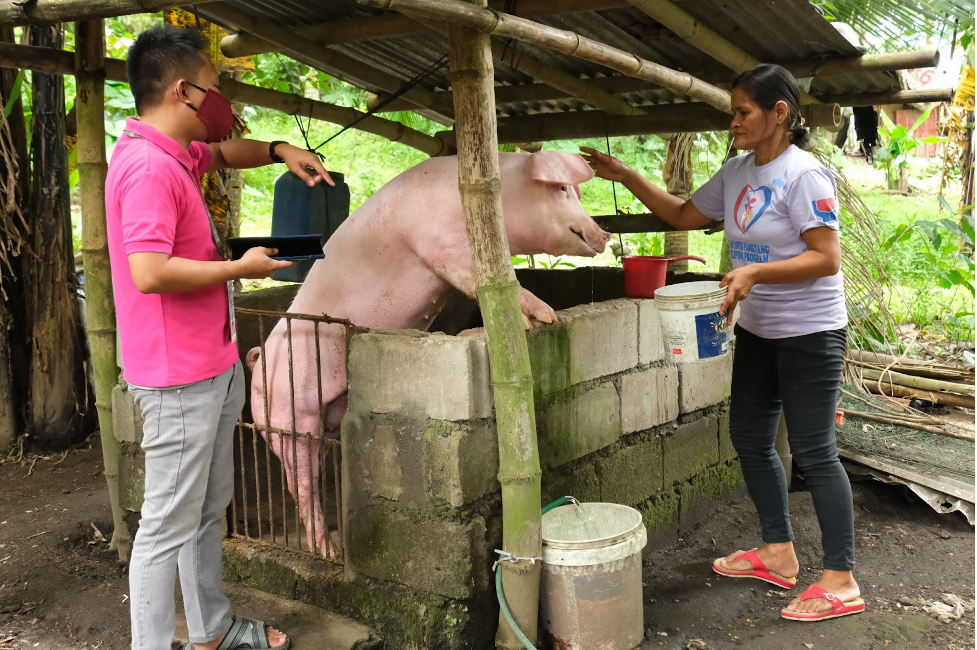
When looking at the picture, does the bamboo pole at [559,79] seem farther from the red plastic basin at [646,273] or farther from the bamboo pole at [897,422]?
the bamboo pole at [897,422]

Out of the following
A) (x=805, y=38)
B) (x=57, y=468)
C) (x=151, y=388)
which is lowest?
(x=57, y=468)

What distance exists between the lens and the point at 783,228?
3293 mm

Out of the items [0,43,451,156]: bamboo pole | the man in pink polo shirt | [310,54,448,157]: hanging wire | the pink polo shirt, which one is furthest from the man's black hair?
[0,43,451,156]: bamboo pole

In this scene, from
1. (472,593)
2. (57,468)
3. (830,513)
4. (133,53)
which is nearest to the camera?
(133,53)

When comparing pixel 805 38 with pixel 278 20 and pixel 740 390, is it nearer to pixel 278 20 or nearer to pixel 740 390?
pixel 740 390

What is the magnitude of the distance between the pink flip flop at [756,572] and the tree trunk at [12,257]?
4.47 meters

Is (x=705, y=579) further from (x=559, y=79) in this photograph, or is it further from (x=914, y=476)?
(x=559, y=79)

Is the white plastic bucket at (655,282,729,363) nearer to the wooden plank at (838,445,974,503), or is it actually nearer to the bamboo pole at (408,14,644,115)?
the bamboo pole at (408,14,644,115)

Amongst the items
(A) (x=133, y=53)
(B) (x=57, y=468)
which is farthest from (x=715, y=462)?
(B) (x=57, y=468)

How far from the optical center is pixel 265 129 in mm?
16078

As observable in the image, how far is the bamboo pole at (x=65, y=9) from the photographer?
2.88 metres

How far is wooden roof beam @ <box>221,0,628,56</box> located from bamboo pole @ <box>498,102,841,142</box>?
1410mm

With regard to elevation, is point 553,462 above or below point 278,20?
below

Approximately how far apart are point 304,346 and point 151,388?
106 centimetres
